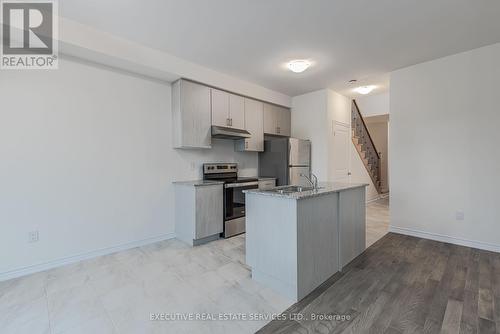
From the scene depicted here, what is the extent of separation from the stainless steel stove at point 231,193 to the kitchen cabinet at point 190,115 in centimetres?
56

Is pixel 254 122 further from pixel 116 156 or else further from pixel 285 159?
pixel 116 156

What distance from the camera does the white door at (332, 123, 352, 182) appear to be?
4.99 m

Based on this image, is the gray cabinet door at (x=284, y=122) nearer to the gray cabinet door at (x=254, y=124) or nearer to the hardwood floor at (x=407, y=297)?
the gray cabinet door at (x=254, y=124)

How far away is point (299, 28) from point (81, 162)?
123 inches

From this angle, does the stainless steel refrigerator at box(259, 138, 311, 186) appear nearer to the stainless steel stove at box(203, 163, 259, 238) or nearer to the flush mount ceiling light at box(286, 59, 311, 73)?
the stainless steel stove at box(203, 163, 259, 238)

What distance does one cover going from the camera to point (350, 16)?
2.40m

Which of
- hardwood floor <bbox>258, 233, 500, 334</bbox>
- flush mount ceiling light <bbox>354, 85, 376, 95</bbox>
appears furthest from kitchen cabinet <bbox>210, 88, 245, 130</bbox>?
hardwood floor <bbox>258, 233, 500, 334</bbox>

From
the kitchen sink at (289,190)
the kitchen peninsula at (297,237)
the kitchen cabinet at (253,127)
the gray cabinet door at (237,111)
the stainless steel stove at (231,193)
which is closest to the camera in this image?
the kitchen peninsula at (297,237)

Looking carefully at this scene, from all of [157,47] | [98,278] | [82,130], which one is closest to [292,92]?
[157,47]

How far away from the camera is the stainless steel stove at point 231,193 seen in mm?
3698

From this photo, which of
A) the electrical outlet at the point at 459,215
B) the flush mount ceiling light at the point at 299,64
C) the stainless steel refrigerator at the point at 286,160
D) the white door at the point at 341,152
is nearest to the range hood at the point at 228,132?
the stainless steel refrigerator at the point at 286,160

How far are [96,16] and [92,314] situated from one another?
2836 mm

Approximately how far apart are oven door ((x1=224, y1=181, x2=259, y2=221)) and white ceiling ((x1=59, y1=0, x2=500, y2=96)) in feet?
6.38

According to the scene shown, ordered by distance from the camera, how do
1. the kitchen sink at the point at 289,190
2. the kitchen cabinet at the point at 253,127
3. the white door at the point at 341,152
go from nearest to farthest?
the kitchen sink at the point at 289,190, the kitchen cabinet at the point at 253,127, the white door at the point at 341,152
